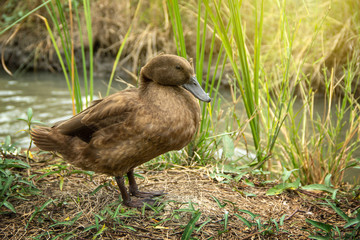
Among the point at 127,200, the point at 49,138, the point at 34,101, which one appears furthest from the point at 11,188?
the point at 34,101

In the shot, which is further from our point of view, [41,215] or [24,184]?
[24,184]

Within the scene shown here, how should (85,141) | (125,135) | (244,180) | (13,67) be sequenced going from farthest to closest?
(13,67)
(244,180)
(85,141)
(125,135)

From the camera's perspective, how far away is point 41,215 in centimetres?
190

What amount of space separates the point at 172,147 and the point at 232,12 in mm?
936

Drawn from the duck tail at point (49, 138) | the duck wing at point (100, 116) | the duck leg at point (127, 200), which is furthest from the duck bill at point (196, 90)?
the duck tail at point (49, 138)

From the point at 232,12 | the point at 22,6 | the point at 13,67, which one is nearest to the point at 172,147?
the point at 232,12

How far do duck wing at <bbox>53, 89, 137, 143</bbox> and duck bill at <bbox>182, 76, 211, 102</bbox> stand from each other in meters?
0.29

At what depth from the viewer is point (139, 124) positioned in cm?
181

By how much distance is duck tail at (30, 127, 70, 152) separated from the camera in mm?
2041

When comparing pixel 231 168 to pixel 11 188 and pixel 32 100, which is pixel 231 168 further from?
pixel 32 100

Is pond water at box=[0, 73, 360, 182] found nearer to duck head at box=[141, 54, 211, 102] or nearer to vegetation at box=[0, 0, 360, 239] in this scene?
vegetation at box=[0, 0, 360, 239]

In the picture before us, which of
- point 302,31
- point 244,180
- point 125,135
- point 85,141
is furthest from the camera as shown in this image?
point 302,31

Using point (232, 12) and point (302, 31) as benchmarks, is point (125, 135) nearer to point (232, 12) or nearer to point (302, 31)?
point (232, 12)

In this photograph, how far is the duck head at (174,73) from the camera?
6.21ft
